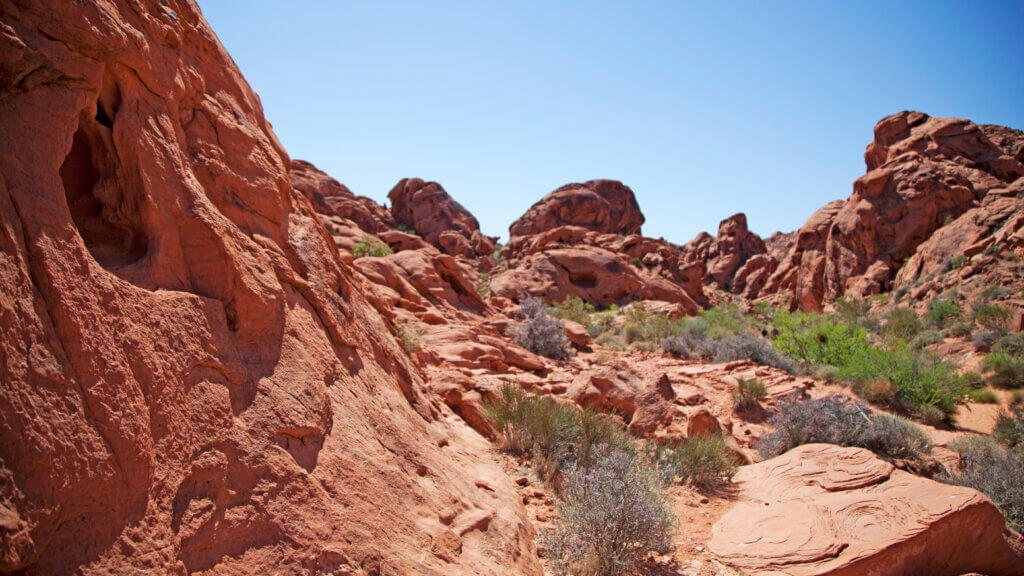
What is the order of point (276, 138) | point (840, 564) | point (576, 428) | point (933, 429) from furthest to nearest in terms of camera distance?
point (933, 429), point (576, 428), point (276, 138), point (840, 564)

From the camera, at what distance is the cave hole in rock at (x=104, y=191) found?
238cm

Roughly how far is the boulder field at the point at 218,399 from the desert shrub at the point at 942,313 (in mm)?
11645

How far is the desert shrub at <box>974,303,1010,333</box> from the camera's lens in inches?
470

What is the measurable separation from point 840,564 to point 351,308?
15.0ft

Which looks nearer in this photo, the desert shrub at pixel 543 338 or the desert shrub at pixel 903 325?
the desert shrub at pixel 543 338

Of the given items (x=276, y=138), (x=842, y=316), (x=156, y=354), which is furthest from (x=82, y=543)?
(x=842, y=316)

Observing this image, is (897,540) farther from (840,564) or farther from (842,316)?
(842,316)

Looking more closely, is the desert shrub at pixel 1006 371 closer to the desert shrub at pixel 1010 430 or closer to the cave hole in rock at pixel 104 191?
the desert shrub at pixel 1010 430

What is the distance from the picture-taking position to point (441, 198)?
37406 millimetres

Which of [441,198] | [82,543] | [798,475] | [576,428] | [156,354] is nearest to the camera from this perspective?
[82,543]

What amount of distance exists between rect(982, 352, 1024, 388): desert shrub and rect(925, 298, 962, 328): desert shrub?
191 inches

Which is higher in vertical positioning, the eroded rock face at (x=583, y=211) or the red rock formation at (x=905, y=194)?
the eroded rock face at (x=583, y=211)

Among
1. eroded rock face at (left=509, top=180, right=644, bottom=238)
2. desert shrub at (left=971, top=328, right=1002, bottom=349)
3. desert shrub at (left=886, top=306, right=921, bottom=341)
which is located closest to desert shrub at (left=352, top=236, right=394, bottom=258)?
desert shrub at (left=886, top=306, right=921, bottom=341)

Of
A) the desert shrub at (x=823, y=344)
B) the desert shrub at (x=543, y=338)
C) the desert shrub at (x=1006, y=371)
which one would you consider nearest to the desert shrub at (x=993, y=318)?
the desert shrub at (x=1006, y=371)
